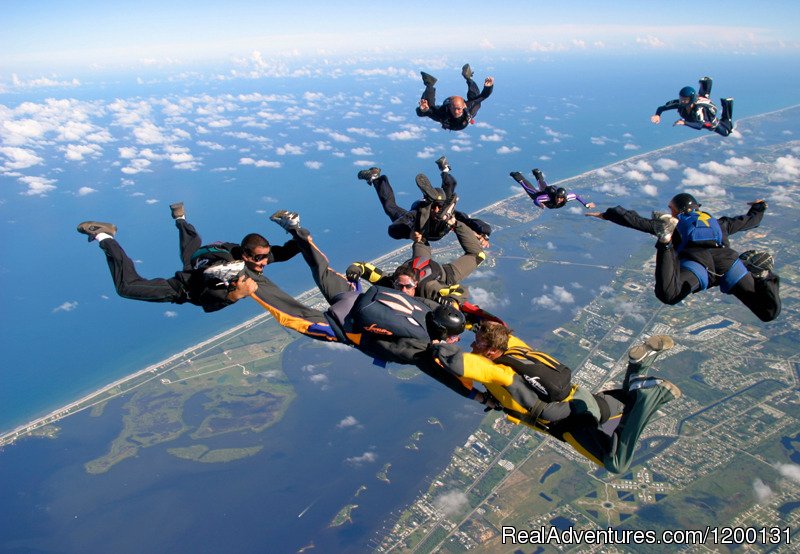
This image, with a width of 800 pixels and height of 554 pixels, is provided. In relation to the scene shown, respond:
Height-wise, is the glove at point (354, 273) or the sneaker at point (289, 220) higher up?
the sneaker at point (289, 220)

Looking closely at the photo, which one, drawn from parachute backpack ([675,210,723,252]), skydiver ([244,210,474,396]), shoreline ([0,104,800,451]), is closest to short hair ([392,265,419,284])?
skydiver ([244,210,474,396])

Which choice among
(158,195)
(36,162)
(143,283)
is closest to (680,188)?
(143,283)

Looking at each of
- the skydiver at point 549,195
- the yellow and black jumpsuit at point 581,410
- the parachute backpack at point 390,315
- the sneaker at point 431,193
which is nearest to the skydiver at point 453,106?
the skydiver at point 549,195

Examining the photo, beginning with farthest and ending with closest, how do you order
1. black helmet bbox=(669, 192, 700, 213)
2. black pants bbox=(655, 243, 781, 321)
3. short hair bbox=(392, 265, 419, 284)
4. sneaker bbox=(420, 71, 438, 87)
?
sneaker bbox=(420, 71, 438, 87) < black helmet bbox=(669, 192, 700, 213) < black pants bbox=(655, 243, 781, 321) < short hair bbox=(392, 265, 419, 284)

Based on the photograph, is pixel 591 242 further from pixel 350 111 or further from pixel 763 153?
pixel 350 111

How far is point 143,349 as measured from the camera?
64375 mm

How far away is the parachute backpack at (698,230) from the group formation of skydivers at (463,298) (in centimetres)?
2

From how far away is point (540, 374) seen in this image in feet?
17.1

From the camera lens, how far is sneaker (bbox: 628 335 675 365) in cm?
539

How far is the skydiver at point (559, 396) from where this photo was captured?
506cm

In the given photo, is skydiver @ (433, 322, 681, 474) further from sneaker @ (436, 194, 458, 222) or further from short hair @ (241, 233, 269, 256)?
short hair @ (241, 233, 269, 256)

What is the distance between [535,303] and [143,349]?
57183 millimetres

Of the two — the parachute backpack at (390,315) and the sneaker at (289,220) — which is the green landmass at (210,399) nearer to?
the sneaker at (289,220)

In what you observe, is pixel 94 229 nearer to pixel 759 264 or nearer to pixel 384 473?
pixel 759 264
